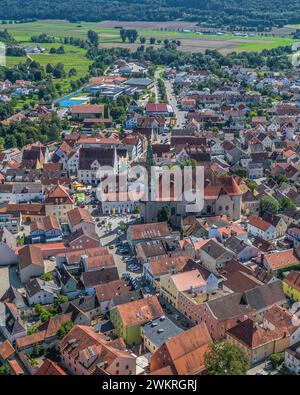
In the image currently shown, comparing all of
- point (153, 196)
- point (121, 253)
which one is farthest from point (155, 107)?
point (121, 253)

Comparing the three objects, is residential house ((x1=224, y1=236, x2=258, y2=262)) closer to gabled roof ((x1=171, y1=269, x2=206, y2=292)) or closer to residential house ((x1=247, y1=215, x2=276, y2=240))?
residential house ((x1=247, y1=215, x2=276, y2=240))

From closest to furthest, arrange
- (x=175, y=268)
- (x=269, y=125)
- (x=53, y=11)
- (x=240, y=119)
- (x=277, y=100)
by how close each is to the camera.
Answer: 1. (x=175, y=268)
2. (x=269, y=125)
3. (x=240, y=119)
4. (x=277, y=100)
5. (x=53, y=11)

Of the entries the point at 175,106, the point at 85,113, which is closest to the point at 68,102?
the point at 85,113

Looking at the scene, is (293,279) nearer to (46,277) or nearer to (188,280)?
(188,280)

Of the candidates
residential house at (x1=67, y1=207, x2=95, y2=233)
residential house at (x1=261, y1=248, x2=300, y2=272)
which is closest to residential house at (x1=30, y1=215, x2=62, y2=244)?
residential house at (x1=67, y1=207, x2=95, y2=233)

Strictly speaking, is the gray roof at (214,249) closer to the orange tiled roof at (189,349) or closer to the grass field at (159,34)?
→ the orange tiled roof at (189,349)

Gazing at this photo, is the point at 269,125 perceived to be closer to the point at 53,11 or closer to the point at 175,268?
the point at 175,268
